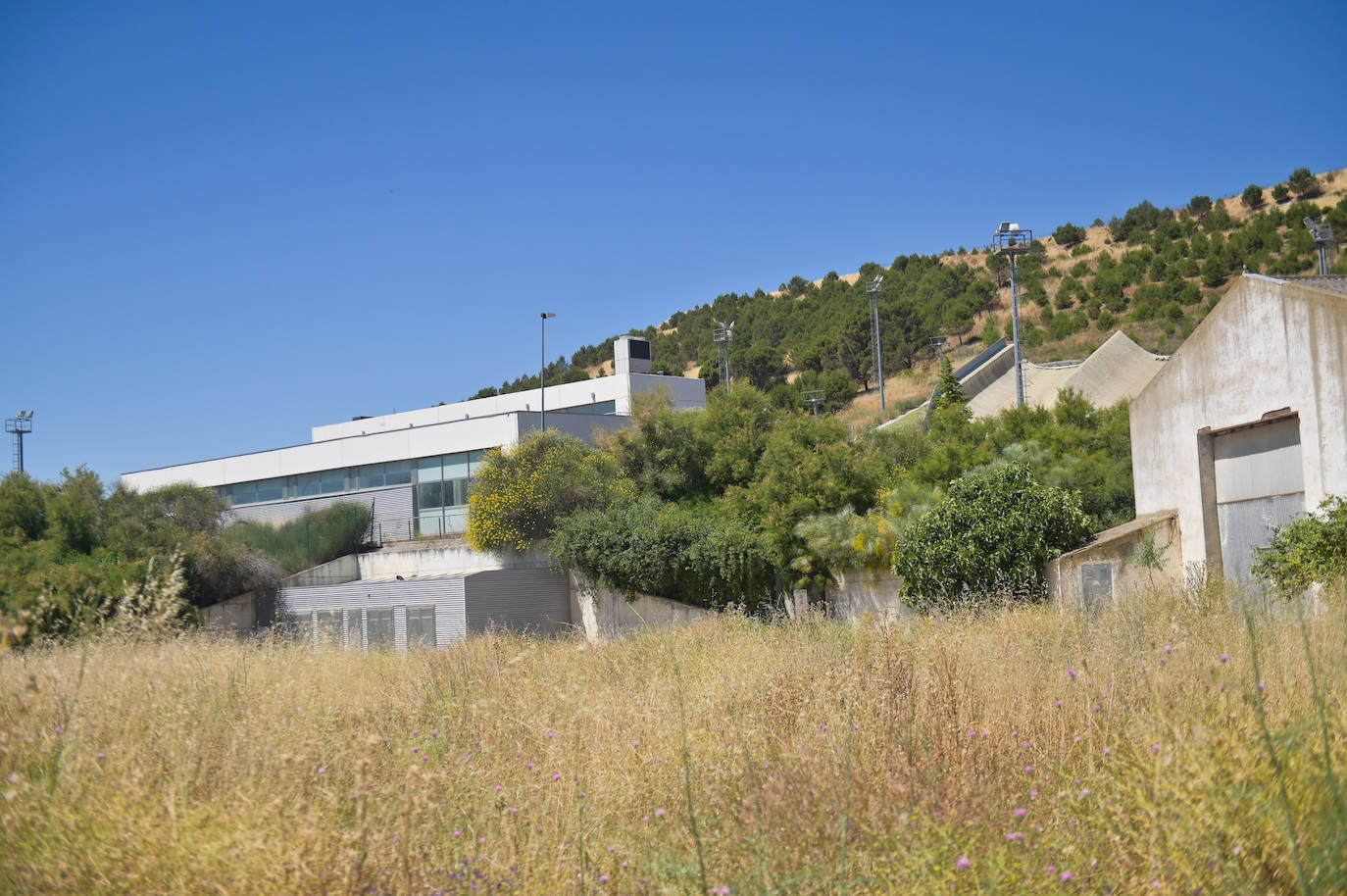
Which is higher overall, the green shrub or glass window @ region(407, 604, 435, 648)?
the green shrub

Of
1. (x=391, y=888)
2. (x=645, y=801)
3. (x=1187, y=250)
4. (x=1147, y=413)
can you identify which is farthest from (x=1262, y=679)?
(x=1187, y=250)

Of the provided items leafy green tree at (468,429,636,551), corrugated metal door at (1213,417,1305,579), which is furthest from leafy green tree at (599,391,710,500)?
corrugated metal door at (1213,417,1305,579)

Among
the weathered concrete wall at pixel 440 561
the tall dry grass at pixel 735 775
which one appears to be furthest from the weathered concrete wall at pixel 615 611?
the tall dry grass at pixel 735 775

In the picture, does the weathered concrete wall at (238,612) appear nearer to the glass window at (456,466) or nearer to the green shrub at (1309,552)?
the glass window at (456,466)

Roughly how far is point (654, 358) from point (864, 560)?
70.7 m

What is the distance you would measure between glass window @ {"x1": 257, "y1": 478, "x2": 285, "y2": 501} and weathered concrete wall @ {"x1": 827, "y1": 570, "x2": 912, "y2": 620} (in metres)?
28.6

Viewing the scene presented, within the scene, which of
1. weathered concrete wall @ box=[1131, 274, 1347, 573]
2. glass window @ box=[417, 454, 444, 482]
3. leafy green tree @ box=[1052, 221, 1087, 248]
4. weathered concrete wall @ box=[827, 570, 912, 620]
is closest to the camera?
weathered concrete wall @ box=[1131, 274, 1347, 573]

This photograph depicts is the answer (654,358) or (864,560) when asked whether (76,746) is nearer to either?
(864,560)

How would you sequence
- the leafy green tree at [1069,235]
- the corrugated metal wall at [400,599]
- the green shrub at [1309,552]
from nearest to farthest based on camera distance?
1. the green shrub at [1309,552]
2. the corrugated metal wall at [400,599]
3. the leafy green tree at [1069,235]

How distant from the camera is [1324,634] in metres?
6.97

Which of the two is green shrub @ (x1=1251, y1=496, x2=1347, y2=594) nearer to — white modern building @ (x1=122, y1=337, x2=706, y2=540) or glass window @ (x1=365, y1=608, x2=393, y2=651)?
glass window @ (x1=365, y1=608, x2=393, y2=651)

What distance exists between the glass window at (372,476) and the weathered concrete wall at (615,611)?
13466mm

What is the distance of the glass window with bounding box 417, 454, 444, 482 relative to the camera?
129 feet

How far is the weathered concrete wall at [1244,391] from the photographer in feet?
44.0
